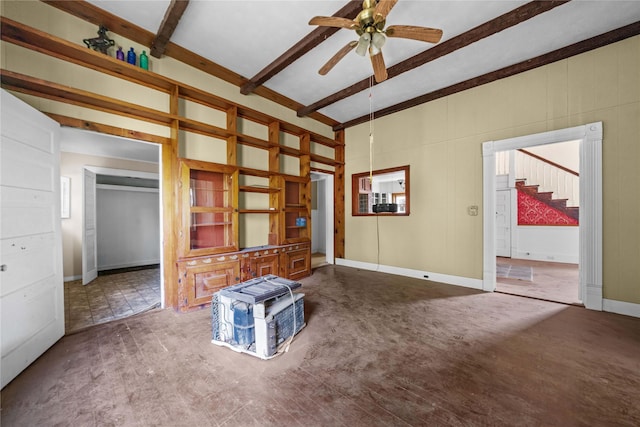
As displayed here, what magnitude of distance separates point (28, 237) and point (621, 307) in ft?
21.3

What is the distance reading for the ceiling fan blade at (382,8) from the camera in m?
1.98

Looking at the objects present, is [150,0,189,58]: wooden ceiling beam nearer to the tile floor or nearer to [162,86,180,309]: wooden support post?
[162,86,180,309]: wooden support post

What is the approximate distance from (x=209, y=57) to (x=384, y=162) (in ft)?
12.2

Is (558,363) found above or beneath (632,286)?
beneath

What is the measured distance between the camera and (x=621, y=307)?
295 centimetres

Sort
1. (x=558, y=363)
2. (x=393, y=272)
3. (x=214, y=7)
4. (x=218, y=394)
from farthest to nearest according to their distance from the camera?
(x=393, y=272) < (x=214, y=7) < (x=558, y=363) < (x=218, y=394)

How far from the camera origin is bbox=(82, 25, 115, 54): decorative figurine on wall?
2609mm

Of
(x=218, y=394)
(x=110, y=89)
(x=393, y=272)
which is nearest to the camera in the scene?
(x=218, y=394)

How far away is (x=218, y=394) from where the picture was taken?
168cm

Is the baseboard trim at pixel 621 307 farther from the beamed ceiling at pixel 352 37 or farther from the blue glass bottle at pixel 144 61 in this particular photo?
the blue glass bottle at pixel 144 61

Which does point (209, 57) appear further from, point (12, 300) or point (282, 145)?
point (12, 300)

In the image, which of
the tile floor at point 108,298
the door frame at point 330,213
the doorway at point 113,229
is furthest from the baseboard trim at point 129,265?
the door frame at point 330,213

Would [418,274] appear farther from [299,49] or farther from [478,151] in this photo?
[299,49]

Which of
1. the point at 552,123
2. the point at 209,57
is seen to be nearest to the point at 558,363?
the point at 552,123
